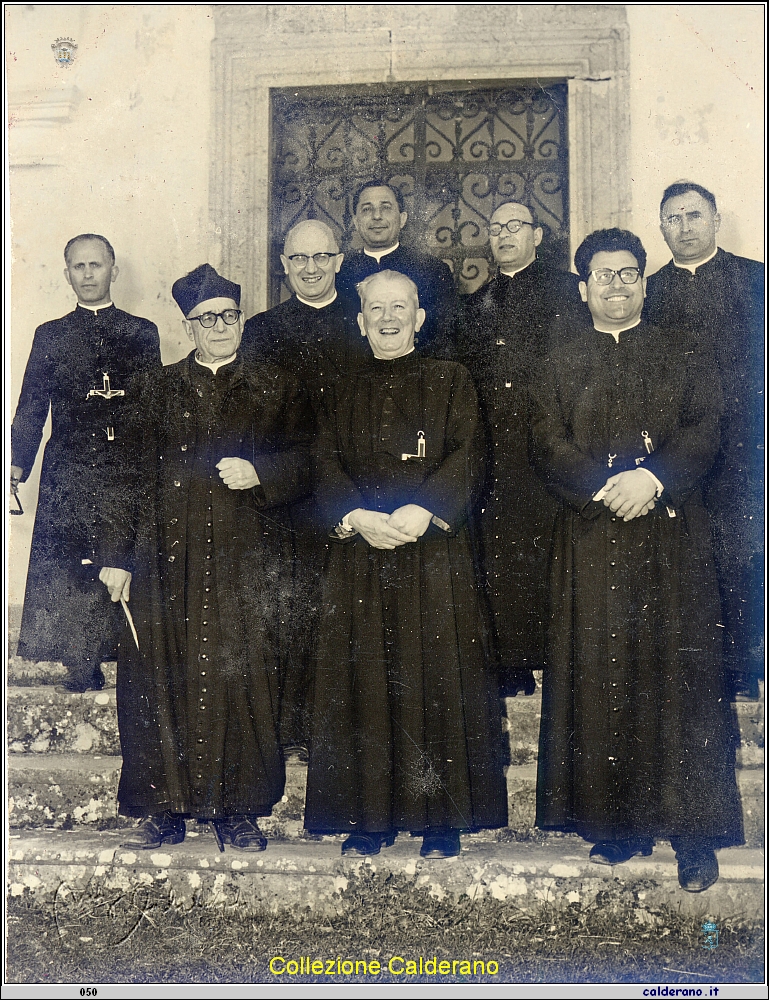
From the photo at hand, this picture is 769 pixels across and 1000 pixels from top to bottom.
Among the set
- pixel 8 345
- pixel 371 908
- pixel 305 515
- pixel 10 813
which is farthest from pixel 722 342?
pixel 10 813

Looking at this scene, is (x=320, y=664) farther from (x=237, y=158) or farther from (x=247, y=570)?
(x=237, y=158)

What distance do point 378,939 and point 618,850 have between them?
3.25 feet

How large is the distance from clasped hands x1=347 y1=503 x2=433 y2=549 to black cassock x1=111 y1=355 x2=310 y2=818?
0.32m

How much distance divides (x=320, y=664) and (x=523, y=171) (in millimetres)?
2240

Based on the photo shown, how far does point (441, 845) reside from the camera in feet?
12.4

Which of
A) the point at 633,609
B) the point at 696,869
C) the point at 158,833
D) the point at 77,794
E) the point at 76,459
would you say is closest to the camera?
the point at 696,869

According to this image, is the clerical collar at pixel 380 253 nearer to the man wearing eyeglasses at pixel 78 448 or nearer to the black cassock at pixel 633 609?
the black cassock at pixel 633 609

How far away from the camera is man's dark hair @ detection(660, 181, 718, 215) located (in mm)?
3990

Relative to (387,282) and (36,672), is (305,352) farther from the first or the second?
(36,672)

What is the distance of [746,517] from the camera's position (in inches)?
154

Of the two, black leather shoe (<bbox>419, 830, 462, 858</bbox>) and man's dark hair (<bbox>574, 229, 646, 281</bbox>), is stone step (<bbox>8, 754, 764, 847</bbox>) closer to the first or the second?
black leather shoe (<bbox>419, 830, 462, 858</bbox>)

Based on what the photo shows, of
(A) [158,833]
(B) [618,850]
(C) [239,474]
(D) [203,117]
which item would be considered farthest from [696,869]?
(D) [203,117]

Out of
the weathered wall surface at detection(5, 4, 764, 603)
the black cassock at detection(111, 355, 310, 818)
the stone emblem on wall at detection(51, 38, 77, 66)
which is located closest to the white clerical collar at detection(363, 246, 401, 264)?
the weathered wall surface at detection(5, 4, 764, 603)

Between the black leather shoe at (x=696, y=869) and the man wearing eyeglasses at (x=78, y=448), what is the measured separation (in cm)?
241
